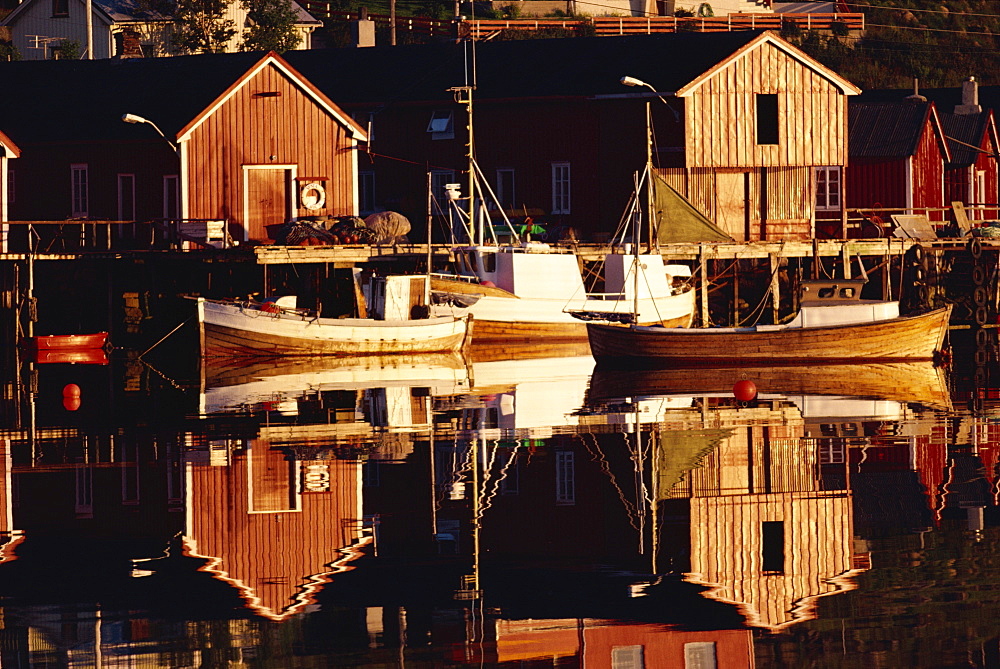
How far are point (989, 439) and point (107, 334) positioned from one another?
2644 cm

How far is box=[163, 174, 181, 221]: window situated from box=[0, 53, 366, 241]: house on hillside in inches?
1.0

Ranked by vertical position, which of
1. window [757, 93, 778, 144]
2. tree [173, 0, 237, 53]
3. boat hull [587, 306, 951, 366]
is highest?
tree [173, 0, 237, 53]

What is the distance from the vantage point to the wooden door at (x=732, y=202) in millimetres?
50219

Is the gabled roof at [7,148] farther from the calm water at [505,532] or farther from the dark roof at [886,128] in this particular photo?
the dark roof at [886,128]

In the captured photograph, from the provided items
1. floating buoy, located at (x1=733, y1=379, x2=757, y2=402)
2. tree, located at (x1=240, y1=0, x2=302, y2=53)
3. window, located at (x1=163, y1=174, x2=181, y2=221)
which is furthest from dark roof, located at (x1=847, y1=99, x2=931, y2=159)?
floating buoy, located at (x1=733, y1=379, x2=757, y2=402)

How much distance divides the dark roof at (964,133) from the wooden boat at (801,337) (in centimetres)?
2517

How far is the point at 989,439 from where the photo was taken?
2577 cm

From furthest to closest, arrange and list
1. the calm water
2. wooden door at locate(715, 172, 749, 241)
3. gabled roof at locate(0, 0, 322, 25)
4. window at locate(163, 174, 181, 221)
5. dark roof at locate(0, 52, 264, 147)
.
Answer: gabled roof at locate(0, 0, 322, 25) < wooden door at locate(715, 172, 749, 241) < dark roof at locate(0, 52, 264, 147) < window at locate(163, 174, 181, 221) < the calm water

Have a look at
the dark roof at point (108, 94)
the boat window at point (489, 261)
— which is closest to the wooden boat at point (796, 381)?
the boat window at point (489, 261)

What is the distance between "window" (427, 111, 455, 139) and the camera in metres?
52.8

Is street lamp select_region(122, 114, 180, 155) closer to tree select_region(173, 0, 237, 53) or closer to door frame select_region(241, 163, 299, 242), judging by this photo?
door frame select_region(241, 163, 299, 242)

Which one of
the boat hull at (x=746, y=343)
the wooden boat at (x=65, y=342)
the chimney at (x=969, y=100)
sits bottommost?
the boat hull at (x=746, y=343)

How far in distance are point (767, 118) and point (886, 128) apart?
10770 millimetres

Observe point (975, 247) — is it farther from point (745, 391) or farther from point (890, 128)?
point (745, 391)
